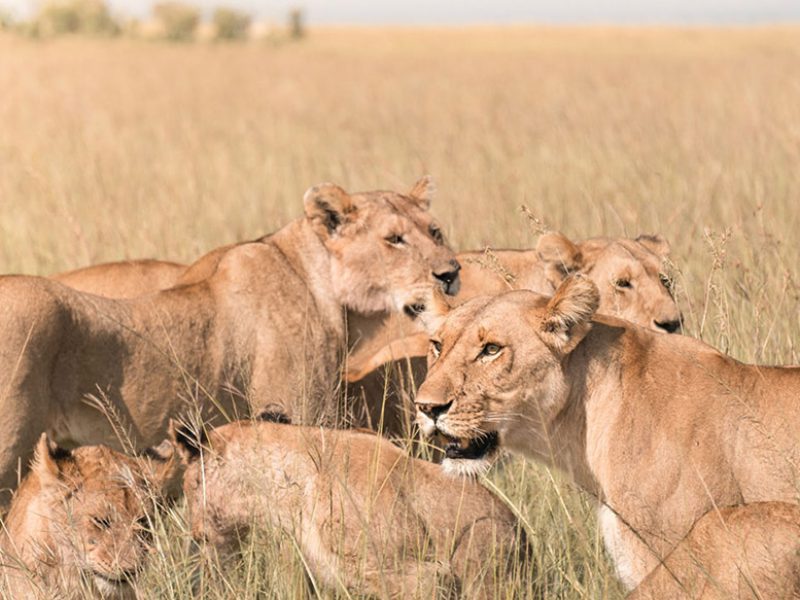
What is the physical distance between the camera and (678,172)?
995 cm

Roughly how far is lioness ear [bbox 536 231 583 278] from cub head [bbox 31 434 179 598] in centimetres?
200

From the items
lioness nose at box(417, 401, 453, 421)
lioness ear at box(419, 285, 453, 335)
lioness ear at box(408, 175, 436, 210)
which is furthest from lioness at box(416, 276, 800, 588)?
lioness ear at box(408, 175, 436, 210)

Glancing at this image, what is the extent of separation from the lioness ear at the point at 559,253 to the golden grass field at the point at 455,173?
0.54ft

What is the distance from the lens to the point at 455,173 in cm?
1074

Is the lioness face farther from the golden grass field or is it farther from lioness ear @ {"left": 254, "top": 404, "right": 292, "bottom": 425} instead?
lioness ear @ {"left": 254, "top": 404, "right": 292, "bottom": 425}

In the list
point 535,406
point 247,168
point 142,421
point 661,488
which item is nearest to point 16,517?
point 142,421

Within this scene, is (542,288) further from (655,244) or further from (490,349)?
(490,349)

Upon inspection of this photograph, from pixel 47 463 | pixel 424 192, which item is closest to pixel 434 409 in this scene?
pixel 47 463

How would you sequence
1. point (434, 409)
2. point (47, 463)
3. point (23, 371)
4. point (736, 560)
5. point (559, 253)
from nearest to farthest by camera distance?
point (736, 560), point (434, 409), point (47, 463), point (23, 371), point (559, 253)

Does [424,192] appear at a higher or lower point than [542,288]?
higher

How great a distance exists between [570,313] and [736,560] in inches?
33.2

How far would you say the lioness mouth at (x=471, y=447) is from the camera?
365 centimetres

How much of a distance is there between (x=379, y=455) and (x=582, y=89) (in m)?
15.0

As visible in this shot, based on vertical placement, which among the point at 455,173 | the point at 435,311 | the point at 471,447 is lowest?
the point at 455,173
